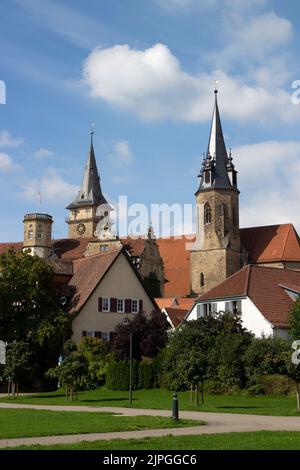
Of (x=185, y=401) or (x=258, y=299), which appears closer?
(x=185, y=401)

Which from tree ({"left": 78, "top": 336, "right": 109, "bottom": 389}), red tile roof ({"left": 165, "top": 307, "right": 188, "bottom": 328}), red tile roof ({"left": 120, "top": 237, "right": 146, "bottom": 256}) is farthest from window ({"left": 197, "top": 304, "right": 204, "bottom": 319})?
red tile roof ({"left": 120, "top": 237, "right": 146, "bottom": 256})

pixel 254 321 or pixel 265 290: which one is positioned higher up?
pixel 265 290

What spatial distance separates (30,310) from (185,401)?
17.9m

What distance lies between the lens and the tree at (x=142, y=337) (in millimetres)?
50812

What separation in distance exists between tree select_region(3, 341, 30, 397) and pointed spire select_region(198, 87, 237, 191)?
61.9 meters

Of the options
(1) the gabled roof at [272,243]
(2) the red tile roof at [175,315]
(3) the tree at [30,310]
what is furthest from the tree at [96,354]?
(1) the gabled roof at [272,243]

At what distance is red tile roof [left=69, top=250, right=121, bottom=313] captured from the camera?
5547 centimetres

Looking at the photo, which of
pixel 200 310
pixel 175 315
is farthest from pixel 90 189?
pixel 200 310

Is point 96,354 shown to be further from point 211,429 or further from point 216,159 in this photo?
point 216,159

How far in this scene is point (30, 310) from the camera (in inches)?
2019

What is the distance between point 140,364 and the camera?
47.8 meters

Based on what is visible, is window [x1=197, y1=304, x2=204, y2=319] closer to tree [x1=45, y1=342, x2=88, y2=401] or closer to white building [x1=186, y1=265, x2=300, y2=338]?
white building [x1=186, y1=265, x2=300, y2=338]

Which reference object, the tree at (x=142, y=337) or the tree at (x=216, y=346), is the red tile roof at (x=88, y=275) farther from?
the tree at (x=216, y=346)
